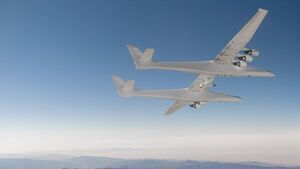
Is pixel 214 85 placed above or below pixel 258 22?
below

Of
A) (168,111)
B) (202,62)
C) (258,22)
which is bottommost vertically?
(168,111)

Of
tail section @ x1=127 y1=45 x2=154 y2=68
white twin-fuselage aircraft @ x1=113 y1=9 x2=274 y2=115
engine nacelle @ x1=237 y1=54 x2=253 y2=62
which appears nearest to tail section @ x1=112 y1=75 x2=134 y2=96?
white twin-fuselage aircraft @ x1=113 y1=9 x2=274 y2=115

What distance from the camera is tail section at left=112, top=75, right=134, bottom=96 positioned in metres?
49.3

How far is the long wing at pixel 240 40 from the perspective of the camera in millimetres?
37588

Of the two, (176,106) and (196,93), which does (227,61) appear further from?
(176,106)

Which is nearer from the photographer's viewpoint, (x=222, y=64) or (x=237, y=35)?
(x=237, y=35)

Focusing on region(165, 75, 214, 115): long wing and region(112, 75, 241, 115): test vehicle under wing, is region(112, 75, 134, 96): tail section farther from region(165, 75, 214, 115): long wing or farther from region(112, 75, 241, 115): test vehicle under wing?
region(165, 75, 214, 115): long wing

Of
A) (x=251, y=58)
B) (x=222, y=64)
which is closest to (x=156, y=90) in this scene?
(x=222, y=64)

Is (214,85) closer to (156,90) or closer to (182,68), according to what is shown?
(156,90)

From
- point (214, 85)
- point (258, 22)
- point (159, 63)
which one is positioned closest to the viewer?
point (258, 22)

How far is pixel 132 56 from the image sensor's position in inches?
1662

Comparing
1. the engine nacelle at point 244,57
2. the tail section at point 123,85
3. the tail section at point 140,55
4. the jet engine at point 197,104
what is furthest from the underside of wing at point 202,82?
the tail section at point 140,55

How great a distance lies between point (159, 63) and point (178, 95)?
14397mm

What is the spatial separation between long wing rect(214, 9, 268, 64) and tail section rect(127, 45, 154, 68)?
989 cm
